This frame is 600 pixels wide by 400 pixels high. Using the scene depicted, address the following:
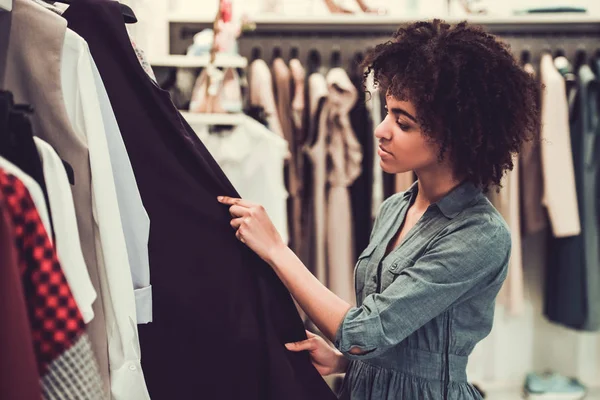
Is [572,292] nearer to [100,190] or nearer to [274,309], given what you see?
[274,309]

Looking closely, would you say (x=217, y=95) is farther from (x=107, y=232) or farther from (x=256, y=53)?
(x=107, y=232)

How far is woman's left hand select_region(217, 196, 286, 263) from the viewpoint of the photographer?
3.28 ft

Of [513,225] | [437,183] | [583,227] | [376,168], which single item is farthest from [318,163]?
[437,183]

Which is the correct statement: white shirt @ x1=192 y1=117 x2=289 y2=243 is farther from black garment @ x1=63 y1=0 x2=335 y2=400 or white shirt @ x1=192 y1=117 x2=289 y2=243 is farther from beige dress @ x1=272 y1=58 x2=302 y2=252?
black garment @ x1=63 y1=0 x2=335 y2=400

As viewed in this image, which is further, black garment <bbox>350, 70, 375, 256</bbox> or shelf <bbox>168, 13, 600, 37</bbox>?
shelf <bbox>168, 13, 600, 37</bbox>

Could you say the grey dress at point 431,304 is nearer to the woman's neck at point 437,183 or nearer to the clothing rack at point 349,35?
the woman's neck at point 437,183

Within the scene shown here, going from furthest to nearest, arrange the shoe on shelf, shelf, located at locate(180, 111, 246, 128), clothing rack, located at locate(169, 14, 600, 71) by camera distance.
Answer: the shoe on shelf, clothing rack, located at locate(169, 14, 600, 71), shelf, located at locate(180, 111, 246, 128)

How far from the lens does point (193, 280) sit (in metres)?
0.99

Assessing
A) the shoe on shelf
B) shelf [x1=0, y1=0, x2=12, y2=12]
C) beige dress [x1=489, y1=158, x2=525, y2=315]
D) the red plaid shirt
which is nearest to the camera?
the red plaid shirt

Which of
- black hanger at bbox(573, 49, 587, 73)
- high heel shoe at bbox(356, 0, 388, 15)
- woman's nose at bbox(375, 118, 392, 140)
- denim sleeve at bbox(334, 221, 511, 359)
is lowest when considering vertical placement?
denim sleeve at bbox(334, 221, 511, 359)

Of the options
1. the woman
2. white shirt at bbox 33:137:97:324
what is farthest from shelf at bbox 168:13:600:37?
white shirt at bbox 33:137:97:324

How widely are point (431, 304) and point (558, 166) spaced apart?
1539mm

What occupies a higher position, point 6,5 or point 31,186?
point 6,5

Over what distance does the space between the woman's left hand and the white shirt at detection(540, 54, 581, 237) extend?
5.26 ft
